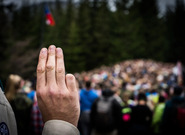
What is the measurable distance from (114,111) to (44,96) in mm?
3488

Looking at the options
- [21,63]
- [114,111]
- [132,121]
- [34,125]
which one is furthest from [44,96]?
[21,63]

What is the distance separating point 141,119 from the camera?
491 cm

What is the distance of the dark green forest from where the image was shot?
41875mm

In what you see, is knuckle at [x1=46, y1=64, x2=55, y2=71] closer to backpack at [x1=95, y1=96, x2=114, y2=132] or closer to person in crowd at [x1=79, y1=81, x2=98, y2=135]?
backpack at [x1=95, y1=96, x2=114, y2=132]

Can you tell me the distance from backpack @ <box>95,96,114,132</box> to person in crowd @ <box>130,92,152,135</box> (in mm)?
754

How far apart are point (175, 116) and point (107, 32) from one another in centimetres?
4240

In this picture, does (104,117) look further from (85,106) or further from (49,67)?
(49,67)

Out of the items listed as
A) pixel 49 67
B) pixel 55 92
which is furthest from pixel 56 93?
pixel 49 67

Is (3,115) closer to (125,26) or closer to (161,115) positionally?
(161,115)

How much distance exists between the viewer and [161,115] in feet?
16.6

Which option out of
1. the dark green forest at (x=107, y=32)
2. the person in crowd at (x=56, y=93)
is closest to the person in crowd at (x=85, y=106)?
the person in crowd at (x=56, y=93)

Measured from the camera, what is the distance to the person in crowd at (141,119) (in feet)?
15.9

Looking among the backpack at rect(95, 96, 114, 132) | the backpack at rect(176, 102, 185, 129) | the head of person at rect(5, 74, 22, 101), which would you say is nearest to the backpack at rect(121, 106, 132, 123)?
the backpack at rect(95, 96, 114, 132)

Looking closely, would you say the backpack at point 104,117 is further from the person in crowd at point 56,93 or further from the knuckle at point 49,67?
the knuckle at point 49,67
